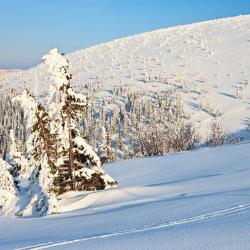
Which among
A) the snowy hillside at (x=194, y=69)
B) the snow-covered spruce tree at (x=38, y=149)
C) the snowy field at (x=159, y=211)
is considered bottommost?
the snowy field at (x=159, y=211)

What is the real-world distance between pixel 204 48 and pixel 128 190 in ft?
528

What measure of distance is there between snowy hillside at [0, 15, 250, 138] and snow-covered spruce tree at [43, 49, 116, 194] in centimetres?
11052

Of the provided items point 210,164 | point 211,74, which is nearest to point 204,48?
point 211,74

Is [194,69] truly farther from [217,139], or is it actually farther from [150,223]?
[150,223]

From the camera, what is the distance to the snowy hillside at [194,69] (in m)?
145

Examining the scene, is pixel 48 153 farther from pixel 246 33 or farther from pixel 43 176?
pixel 246 33

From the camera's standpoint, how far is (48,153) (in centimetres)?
1847

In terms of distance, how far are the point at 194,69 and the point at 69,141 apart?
152m

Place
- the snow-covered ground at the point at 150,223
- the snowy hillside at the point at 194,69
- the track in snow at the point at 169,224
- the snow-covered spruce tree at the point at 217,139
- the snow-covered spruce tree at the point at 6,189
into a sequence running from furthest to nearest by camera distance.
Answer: the snowy hillside at the point at 194,69, the snow-covered spruce tree at the point at 217,139, the snow-covered spruce tree at the point at 6,189, the track in snow at the point at 169,224, the snow-covered ground at the point at 150,223

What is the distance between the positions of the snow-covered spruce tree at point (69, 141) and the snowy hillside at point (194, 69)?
110524 mm

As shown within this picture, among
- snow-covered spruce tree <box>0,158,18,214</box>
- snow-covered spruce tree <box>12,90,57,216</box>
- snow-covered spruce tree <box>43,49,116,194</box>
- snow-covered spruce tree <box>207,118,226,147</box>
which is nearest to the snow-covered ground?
snow-covered spruce tree <box>43,49,116,194</box>

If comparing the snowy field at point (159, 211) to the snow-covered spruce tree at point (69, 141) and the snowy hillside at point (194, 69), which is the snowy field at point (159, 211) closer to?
the snow-covered spruce tree at point (69, 141)

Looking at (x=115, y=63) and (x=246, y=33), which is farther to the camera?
(x=115, y=63)

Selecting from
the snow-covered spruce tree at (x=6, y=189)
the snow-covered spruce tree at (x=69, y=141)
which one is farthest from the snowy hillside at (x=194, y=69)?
the snow-covered spruce tree at (x=69, y=141)
